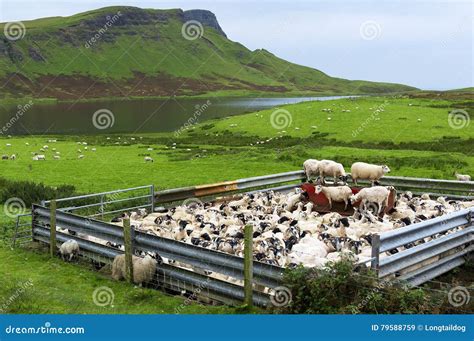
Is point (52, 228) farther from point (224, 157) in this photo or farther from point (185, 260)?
point (224, 157)

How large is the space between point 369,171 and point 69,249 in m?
13.1

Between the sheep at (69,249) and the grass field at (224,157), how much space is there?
0.40 metres

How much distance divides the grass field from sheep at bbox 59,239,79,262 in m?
0.40

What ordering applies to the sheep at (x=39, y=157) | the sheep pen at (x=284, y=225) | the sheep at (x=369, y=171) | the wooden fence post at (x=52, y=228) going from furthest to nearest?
the sheep at (x=39, y=157), the sheep at (x=369, y=171), the wooden fence post at (x=52, y=228), the sheep pen at (x=284, y=225)

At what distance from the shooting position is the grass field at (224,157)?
12438 mm

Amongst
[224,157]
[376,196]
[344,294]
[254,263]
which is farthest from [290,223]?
[224,157]

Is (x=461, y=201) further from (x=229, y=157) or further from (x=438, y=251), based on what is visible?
(x=229, y=157)

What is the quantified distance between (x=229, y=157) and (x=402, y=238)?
2824 cm

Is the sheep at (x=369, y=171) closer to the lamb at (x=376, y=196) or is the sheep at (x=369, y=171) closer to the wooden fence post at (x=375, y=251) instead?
the lamb at (x=376, y=196)

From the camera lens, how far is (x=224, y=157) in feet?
130

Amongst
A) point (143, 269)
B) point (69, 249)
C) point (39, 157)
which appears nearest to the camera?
point (143, 269)

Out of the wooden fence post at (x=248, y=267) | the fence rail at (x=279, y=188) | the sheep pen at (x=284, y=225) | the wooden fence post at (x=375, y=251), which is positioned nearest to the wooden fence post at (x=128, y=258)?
the sheep pen at (x=284, y=225)

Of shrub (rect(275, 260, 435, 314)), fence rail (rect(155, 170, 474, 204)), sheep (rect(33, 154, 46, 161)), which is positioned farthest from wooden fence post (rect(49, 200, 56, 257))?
sheep (rect(33, 154, 46, 161))

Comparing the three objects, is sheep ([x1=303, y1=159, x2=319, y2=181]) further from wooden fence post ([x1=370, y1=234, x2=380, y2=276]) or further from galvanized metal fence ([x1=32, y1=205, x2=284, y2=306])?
wooden fence post ([x1=370, y1=234, x2=380, y2=276])
